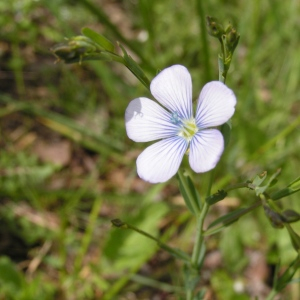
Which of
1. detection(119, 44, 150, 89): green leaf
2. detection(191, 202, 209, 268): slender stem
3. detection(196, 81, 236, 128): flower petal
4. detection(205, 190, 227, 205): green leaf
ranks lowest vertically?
detection(191, 202, 209, 268): slender stem

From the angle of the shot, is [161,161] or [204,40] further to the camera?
[204,40]

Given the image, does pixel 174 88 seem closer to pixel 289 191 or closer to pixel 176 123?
pixel 176 123

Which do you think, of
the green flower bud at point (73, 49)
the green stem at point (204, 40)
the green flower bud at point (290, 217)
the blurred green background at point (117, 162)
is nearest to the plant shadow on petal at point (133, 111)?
the green flower bud at point (73, 49)

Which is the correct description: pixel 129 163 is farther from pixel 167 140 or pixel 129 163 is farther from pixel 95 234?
pixel 167 140

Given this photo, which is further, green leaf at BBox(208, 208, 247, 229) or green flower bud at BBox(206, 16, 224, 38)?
green leaf at BBox(208, 208, 247, 229)

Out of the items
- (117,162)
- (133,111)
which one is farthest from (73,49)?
(117,162)

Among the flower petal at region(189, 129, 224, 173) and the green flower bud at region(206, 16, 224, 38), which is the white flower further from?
the green flower bud at region(206, 16, 224, 38)

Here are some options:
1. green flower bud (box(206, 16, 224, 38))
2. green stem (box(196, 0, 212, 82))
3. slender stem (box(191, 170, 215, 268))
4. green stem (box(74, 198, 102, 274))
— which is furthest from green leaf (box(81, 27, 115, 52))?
green stem (box(74, 198, 102, 274))

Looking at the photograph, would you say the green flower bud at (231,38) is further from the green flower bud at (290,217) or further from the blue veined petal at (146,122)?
the green flower bud at (290,217)
